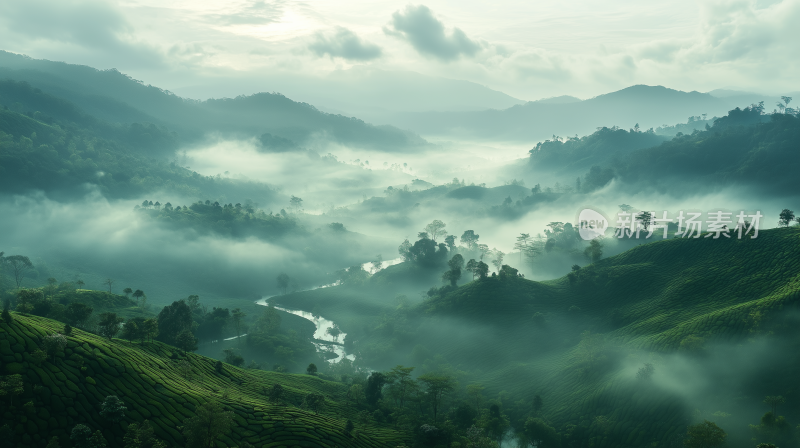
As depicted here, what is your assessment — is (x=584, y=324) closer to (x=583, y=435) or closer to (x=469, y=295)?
(x=469, y=295)

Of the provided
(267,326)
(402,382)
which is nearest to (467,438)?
(402,382)

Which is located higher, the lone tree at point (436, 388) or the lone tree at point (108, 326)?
the lone tree at point (108, 326)

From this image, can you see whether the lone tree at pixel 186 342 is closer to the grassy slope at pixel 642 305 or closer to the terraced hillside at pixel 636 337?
the terraced hillside at pixel 636 337

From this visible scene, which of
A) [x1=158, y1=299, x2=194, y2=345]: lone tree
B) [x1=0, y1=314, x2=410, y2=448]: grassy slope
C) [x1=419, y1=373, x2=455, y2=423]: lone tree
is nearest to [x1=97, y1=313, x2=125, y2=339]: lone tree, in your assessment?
[x1=0, y1=314, x2=410, y2=448]: grassy slope

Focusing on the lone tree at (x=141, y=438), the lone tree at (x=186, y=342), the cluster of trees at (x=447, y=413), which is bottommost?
the cluster of trees at (x=447, y=413)

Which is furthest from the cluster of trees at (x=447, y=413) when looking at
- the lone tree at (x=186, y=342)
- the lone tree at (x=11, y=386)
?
the lone tree at (x=11, y=386)

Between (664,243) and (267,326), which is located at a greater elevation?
(664,243)
